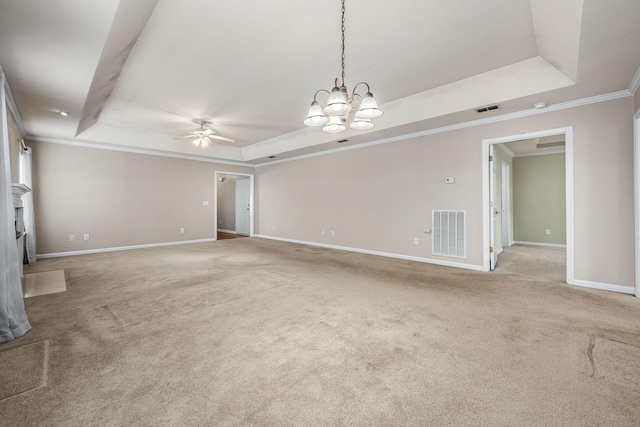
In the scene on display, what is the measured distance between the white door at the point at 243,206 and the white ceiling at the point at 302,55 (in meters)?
4.75

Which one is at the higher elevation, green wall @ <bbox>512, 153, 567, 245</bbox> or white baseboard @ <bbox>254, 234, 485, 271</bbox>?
green wall @ <bbox>512, 153, 567, 245</bbox>

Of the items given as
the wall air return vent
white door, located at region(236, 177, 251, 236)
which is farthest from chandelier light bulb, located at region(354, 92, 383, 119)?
white door, located at region(236, 177, 251, 236)

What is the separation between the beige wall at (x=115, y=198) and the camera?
5784mm

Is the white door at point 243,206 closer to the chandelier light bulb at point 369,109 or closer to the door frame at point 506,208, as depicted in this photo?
the chandelier light bulb at point 369,109

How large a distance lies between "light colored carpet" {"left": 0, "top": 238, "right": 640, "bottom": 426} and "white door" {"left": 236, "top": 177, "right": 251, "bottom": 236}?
5.84 meters

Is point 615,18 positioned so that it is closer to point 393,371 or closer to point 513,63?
point 513,63

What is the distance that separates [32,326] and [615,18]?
18.2ft

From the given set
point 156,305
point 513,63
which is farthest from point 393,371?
point 513,63

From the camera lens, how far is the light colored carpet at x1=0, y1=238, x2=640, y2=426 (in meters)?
1.46

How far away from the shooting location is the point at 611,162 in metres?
3.52

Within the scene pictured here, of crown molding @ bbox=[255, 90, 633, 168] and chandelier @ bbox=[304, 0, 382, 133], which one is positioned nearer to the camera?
chandelier @ bbox=[304, 0, 382, 133]

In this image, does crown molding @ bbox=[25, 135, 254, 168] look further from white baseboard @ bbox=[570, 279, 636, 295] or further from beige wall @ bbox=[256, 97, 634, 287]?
white baseboard @ bbox=[570, 279, 636, 295]

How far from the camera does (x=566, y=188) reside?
3.77 m

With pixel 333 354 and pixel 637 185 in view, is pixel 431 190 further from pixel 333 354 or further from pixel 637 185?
pixel 333 354
